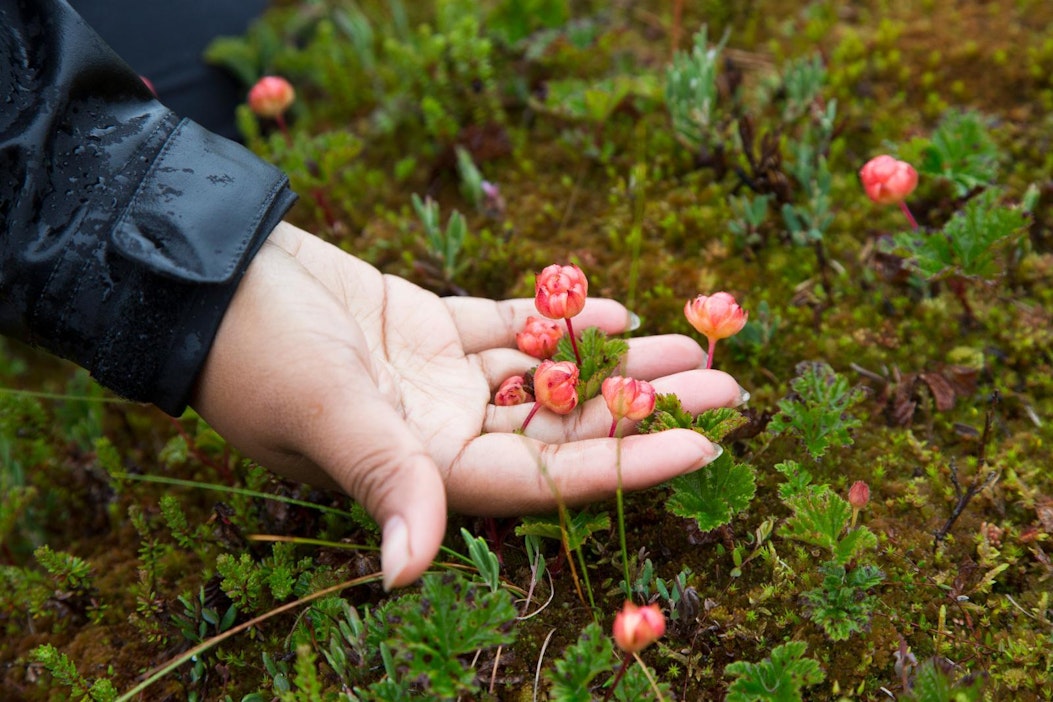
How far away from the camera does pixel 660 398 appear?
260 centimetres

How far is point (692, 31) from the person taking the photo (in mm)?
4711

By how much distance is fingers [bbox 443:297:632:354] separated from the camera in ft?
10.0

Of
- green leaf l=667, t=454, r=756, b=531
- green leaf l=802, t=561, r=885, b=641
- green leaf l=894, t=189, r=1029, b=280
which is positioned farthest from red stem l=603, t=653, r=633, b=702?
green leaf l=894, t=189, r=1029, b=280

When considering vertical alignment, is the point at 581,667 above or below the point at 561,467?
below

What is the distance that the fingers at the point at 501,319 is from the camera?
306 cm

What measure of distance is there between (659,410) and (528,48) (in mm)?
2654

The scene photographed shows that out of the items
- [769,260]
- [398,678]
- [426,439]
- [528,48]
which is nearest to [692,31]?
[528,48]

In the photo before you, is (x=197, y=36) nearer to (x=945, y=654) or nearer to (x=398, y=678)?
(x=398, y=678)

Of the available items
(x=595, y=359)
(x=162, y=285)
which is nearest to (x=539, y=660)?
(x=595, y=359)

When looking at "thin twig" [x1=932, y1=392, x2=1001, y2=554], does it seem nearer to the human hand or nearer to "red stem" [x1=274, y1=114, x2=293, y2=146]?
the human hand

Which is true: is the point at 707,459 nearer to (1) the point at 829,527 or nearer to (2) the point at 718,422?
(2) the point at 718,422

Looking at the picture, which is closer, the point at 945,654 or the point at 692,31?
the point at 945,654

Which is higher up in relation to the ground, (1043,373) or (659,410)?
(659,410)

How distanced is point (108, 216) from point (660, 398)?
1788mm
